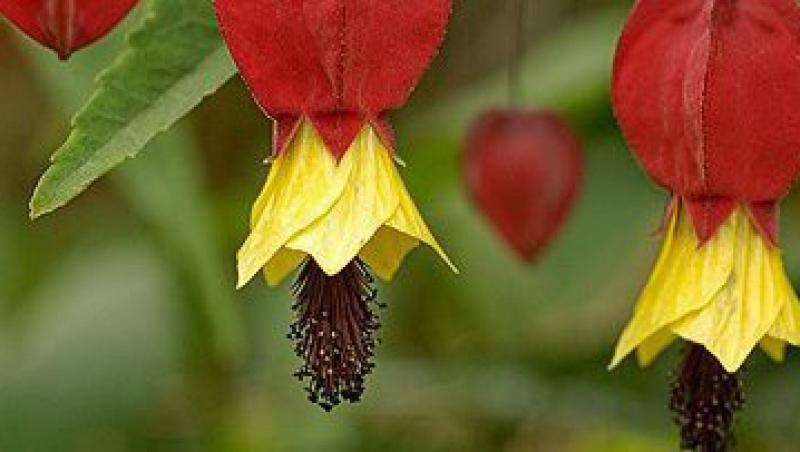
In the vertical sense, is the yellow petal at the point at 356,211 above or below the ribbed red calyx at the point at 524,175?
above

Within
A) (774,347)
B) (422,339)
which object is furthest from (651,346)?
(422,339)

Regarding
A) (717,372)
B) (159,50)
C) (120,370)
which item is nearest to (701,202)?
(717,372)

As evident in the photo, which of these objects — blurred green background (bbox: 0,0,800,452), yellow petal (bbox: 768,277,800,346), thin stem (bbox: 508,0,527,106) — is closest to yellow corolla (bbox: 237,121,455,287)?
yellow petal (bbox: 768,277,800,346)

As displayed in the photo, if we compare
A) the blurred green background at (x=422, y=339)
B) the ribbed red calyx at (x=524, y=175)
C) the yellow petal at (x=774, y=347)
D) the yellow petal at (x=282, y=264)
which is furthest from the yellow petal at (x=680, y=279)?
the blurred green background at (x=422, y=339)

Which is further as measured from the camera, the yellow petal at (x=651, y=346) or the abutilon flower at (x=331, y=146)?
the yellow petal at (x=651, y=346)

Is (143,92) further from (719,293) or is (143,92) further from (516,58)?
(516,58)

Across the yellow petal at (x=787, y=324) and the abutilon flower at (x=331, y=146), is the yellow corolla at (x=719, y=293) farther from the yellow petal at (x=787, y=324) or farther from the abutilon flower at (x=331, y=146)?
the abutilon flower at (x=331, y=146)
